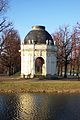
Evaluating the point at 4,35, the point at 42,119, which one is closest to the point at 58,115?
the point at 42,119

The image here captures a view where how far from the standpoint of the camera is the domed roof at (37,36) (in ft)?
210

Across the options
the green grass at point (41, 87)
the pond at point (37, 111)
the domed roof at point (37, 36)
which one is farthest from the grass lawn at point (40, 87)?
the domed roof at point (37, 36)

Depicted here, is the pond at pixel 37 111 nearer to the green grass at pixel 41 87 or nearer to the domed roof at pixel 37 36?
the green grass at pixel 41 87

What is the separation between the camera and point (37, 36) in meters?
64.0

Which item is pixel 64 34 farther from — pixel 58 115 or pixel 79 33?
pixel 58 115

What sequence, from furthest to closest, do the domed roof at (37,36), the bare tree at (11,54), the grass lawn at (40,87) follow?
the bare tree at (11,54)
the domed roof at (37,36)
the grass lawn at (40,87)

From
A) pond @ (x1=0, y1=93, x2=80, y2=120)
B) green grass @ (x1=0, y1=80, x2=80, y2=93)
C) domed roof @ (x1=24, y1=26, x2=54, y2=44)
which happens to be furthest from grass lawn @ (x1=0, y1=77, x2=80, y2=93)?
domed roof @ (x1=24, y1=26, x2=54, y2=44)

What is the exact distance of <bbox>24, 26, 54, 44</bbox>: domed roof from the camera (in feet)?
210

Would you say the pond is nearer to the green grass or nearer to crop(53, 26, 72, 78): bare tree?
the green grass

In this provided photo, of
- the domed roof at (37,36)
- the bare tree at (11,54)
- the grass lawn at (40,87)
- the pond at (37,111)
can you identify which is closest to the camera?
the pond at (37,111)

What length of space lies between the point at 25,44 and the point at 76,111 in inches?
1460

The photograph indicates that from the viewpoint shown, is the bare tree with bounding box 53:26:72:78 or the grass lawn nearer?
the grass lawn

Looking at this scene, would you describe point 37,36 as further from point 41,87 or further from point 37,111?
point 37,111

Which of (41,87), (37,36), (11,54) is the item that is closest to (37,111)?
(41,87)
